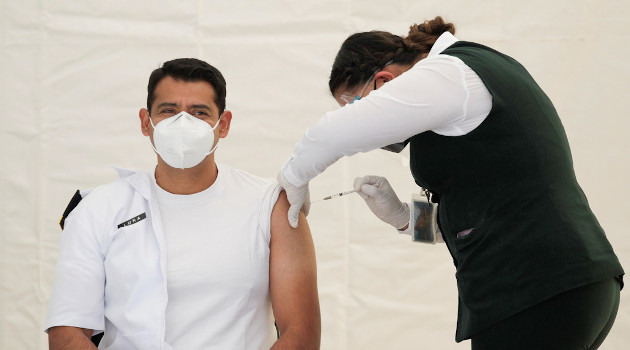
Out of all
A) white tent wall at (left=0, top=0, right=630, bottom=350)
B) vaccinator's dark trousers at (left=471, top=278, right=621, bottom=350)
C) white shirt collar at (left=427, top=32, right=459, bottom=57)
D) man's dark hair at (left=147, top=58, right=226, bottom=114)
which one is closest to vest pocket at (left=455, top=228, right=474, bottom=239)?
vaccinator's dark trousers at (left=471, top=278, right=621, bottom=350)

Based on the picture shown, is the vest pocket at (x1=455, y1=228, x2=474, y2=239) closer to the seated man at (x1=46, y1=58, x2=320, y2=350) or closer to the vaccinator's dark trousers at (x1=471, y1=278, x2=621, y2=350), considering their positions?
the vaccinator's dark trousers at (x1=471, y1=278, x2=621, y2=350)

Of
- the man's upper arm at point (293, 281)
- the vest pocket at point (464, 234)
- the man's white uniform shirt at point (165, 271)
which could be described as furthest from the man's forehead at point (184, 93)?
the vest pocket at point (464, 234)

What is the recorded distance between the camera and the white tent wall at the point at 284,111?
2828mm

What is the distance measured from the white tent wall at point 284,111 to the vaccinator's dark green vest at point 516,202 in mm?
1391

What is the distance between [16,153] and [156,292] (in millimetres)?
1459

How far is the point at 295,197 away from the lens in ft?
6.28

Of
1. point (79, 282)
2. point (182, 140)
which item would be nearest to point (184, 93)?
point (182, 140)

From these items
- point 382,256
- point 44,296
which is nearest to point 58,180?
point 44,296

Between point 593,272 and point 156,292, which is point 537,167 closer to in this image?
point 593,272

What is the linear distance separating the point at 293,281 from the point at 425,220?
15.8 inches

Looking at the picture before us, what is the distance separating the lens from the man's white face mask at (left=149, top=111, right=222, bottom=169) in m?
2.00

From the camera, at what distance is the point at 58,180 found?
3.08m

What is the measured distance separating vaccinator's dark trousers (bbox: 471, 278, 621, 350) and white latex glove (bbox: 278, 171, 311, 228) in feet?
2.02

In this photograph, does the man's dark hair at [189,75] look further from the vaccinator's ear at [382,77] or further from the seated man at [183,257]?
the vaccinator's ear at [382,77]
